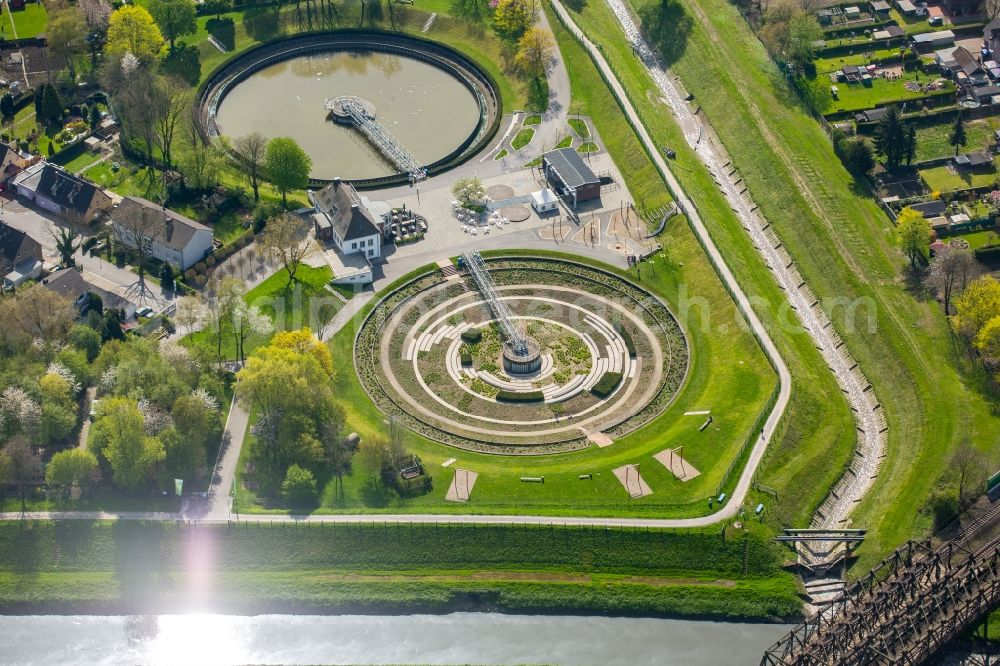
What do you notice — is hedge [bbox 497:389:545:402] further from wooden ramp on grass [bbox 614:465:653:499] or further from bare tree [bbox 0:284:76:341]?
bare tree [bbox 0:284:76:341]

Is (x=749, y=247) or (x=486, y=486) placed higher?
(x=749, y=247)

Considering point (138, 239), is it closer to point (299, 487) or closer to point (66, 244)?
point (66, 244)

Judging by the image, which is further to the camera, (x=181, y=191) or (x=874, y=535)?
(x=181, y=191)

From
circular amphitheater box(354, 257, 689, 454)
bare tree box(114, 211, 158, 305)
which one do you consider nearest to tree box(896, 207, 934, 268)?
circular amphitheater box(354, 257, 689, 454)

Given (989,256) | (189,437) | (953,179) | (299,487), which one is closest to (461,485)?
(299,487)

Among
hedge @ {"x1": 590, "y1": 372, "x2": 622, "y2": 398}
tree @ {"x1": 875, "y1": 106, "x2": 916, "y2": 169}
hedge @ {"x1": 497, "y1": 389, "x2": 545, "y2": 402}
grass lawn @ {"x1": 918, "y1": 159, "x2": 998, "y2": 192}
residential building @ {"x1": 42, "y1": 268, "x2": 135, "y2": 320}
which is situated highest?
tree @ {"x1": 875, "y1": 106, "x2": 916, "y2": 169}

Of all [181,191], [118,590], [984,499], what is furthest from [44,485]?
[984,499]

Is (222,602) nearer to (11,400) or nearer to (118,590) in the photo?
(118,590)

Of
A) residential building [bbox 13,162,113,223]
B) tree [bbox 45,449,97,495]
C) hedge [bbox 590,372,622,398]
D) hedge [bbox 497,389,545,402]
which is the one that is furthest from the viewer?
residential building [bbox 13,162,113,223]
